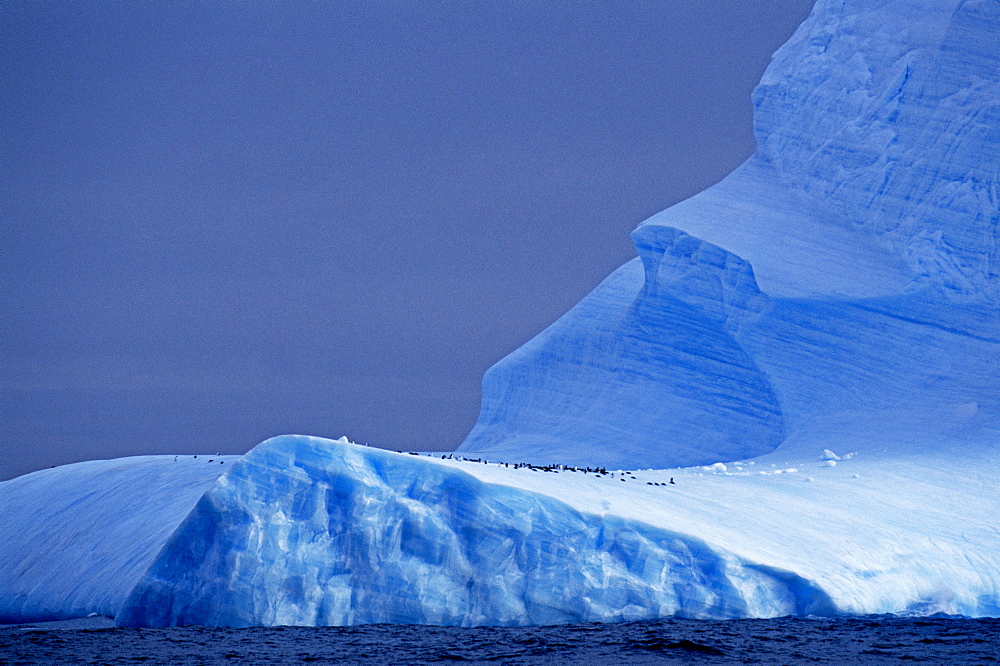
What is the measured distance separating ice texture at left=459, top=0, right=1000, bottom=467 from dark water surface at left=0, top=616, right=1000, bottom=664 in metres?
8.78

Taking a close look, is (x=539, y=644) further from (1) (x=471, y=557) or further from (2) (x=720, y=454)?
(2) (x=720, y=454)

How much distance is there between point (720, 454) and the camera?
2600 centimetres

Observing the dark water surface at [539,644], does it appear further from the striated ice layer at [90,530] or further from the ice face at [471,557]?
the striated ice layer at [90,530]

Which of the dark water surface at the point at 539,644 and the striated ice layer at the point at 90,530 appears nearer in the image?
→ the dark water surface at the point at 539,644

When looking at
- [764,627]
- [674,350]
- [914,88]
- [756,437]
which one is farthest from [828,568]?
[914,88]

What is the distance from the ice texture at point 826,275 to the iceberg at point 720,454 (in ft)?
0.18

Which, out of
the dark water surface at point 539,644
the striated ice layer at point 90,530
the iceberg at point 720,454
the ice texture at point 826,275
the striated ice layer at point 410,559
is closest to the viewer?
the dark water surface at point 539,644

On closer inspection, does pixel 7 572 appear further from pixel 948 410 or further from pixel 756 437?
pixel 948 410

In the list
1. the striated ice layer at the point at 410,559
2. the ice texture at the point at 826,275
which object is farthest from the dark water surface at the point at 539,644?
the ice texture at the point at 826,275

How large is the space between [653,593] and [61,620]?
320 inches

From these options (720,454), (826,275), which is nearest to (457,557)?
(720,454)

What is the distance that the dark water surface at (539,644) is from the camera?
42.5 ft

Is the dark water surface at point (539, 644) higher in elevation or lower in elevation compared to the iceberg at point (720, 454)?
lower

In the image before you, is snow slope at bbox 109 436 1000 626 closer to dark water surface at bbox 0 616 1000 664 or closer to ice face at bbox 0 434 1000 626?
ice face at bbox 0 434 1000 626
